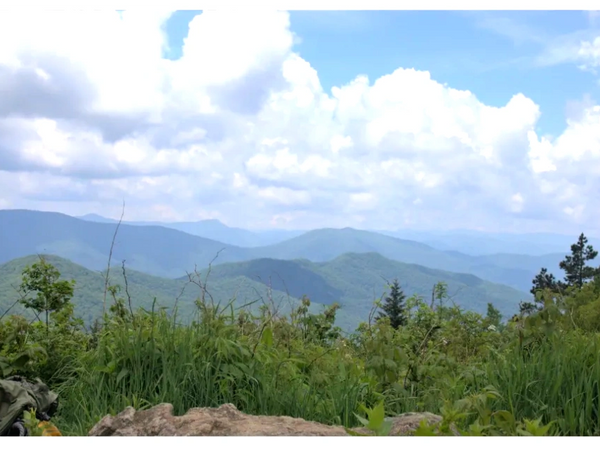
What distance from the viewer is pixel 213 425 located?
2.78 m

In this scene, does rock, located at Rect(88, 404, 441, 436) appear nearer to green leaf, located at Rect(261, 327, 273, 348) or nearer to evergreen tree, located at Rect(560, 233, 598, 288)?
green leaf, located at Rect(261, 327, 273, 348)

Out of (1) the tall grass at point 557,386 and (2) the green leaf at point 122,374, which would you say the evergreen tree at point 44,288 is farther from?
(1) the tall grass at point 557,386

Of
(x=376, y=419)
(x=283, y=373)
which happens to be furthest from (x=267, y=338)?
(x=376, y=419)

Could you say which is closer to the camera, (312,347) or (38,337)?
(38,337)

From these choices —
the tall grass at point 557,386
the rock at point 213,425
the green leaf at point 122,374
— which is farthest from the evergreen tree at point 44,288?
the tall grass at point 557,386

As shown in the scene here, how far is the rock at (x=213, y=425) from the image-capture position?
273cm

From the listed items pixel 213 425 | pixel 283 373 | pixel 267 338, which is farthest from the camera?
pixel 267 338

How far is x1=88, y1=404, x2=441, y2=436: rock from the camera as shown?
2.73m

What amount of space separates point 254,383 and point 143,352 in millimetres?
775

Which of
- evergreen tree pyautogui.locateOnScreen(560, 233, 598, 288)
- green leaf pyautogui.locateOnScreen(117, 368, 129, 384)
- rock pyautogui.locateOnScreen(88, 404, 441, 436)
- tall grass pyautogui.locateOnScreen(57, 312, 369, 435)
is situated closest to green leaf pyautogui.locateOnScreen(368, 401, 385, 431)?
rock pyautogui.locateOnScreen(88, 404, 441, 436)

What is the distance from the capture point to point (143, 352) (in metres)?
3.85

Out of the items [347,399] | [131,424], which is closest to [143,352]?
[131,424]

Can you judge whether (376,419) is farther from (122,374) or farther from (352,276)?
(352,276)

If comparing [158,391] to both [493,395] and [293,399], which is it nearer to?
[293,399]
